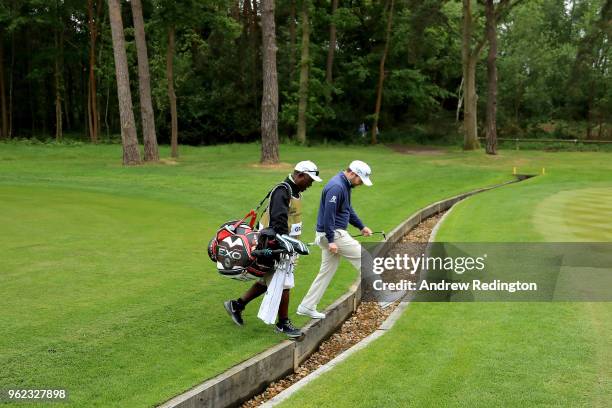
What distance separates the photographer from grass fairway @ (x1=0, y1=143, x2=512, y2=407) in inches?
238

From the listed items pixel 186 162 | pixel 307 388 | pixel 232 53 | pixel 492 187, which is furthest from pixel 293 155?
pixel 307 388

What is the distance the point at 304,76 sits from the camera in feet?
138

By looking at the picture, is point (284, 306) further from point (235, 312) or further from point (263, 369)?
point (263, 369)

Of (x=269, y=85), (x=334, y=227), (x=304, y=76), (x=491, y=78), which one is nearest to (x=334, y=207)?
(x=334, y=227)

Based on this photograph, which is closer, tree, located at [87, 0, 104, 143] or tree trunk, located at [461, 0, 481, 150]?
tree trunk, located at [461, 0, 481, 150]

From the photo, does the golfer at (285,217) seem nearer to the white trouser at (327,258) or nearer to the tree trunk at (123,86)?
the white trouser at (327,258)

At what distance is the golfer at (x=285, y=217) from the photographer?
22.6 ft

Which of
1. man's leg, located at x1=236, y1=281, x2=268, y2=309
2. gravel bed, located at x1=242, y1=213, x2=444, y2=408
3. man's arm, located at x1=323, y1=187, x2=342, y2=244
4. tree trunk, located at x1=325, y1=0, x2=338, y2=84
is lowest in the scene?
gravel bed, located at x1=242, y1=213, x2=444, y2=408

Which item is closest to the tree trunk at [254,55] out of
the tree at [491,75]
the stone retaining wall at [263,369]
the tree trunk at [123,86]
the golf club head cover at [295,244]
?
the tree at [491,75]

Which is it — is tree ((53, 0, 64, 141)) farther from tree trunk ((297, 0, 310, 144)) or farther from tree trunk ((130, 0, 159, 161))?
tree trunk ((130, 0, 159, 161))

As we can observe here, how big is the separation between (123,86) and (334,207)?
853 inches

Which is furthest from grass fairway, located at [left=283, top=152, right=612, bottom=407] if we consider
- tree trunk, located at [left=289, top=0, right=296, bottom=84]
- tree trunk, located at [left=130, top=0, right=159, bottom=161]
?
tree trunk, located at [left=289, top=0, right=296, bottom=84]

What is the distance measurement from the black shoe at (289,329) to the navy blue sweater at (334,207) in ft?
3.90

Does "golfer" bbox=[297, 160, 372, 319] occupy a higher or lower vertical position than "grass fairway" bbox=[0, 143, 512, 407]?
higher
